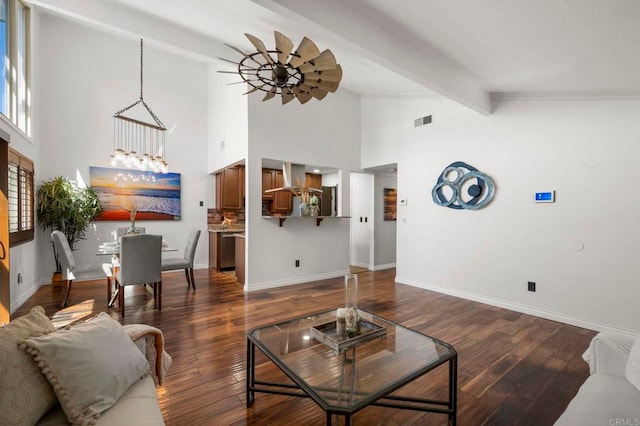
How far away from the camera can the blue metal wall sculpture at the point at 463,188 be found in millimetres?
3805

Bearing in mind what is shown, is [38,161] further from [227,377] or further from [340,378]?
[340,378]

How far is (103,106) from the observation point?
5.12 metres

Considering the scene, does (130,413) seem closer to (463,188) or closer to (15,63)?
(463,188)

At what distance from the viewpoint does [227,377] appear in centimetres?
211

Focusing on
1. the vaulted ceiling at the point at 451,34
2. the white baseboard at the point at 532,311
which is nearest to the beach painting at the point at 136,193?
the vaulted ceiling at the point at 451,34

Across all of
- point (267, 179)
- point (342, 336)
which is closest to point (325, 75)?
point (342, 336)

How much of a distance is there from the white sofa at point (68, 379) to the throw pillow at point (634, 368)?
6.62 feet

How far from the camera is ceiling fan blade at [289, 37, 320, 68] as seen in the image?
1893 millimetres

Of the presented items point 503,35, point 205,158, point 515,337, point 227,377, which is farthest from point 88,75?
point 515,337

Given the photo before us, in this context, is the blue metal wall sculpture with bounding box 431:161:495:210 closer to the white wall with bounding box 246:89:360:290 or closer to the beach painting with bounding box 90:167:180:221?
the white wall with bounding box 246:89:360:290

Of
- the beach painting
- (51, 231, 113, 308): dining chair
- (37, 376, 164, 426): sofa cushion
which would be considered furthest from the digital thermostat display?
the beach painting

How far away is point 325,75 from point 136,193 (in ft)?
15.7

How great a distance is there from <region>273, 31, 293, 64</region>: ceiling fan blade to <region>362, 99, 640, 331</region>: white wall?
305 centimetres

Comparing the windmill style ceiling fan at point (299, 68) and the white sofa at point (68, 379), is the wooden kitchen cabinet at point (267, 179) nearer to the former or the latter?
the windmill style ceiling fan at point (299, 68)
